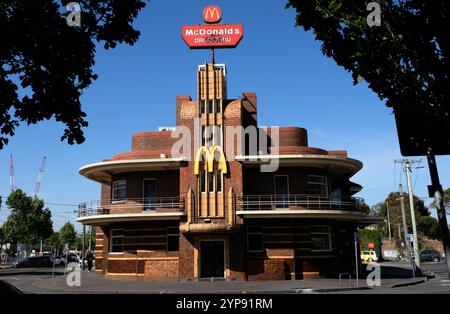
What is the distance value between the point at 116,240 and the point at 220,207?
8.65 m

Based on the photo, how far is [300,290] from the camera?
2197 centimetres

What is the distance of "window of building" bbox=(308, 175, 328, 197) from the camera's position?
31.0 metres

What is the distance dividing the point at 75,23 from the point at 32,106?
180 centimetres

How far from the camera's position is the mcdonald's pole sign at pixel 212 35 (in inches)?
1268

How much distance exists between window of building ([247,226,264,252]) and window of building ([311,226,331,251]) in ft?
12.3

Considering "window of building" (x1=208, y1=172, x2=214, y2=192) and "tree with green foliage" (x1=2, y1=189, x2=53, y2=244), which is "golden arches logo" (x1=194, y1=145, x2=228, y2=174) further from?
→ "tree with green foliage" (x1=2, y1=189, x2=53, y2=244)

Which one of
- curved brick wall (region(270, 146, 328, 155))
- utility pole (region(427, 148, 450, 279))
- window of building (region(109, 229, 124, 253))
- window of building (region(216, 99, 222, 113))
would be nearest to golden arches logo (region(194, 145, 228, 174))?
window of building (region(216, 99, 222, 113))

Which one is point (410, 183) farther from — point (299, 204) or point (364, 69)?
point (364, 69)

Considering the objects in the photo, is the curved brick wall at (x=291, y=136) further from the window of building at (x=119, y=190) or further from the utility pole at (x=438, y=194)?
the utility pole at (x=438, y=194)

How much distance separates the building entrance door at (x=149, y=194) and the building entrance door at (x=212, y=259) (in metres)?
4.65

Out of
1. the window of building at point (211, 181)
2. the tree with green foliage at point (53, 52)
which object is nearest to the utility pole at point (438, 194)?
the tree with green foliage at point (53, 52)

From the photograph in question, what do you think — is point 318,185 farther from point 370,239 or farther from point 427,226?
point 427,226

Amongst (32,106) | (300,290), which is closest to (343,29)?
(32,106)
